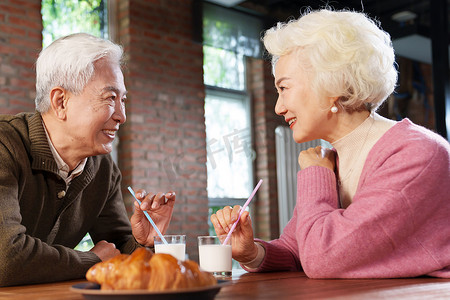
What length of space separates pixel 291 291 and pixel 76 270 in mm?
692

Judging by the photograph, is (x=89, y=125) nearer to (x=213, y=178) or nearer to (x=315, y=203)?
(x=315, y=203)

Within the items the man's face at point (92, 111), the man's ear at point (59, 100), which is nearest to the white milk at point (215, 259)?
the man's face at point (92, 111)

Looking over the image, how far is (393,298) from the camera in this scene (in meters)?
0.98

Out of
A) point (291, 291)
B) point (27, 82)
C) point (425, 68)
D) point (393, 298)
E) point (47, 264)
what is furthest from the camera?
point (425, 68)

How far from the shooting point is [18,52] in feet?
15.0

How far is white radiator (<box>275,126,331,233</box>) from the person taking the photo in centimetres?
632

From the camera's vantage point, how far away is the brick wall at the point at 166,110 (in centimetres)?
523

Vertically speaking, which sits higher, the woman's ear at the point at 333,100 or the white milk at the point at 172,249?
the woman's ear at the point at 333,100

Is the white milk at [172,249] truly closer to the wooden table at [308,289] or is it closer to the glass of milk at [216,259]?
the glass of milk at [216,259]

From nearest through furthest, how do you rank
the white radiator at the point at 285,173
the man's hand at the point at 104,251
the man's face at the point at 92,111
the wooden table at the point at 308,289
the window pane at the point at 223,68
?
the wooden table at the point at 308,289, the man's hand at the point at 104,251, the man's face at the point at 92,111, the window pane at the point at 223,68, the white radiator at the point at 285,173

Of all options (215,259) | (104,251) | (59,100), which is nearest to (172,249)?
(215,259)

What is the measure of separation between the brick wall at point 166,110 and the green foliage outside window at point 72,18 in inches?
7.9

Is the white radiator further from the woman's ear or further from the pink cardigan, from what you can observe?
the pink cardigan

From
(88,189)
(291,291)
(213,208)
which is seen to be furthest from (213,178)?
(291,291)
